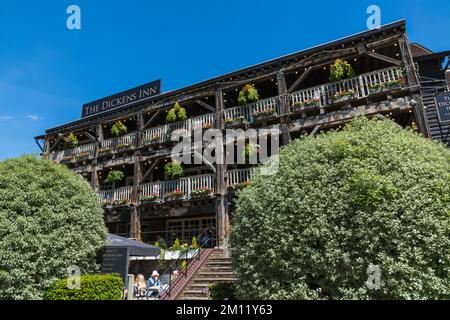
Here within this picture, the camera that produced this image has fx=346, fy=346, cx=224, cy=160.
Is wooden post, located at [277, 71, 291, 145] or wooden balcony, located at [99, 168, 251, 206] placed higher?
wooden post, located at [277, 71, 291, 145]

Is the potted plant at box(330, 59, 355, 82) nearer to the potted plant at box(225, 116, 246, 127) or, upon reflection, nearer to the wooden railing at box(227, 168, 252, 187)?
the potted plant at box(225, 116, 246, 127)

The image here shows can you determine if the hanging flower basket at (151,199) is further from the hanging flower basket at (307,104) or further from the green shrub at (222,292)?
the green shrub at (222,292)

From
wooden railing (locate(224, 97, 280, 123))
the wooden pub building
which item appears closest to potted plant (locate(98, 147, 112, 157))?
the wooden pub building

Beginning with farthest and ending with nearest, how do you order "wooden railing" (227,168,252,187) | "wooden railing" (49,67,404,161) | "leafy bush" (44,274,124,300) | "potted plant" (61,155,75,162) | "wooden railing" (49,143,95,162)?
"potted plant" (61,155,75,162), "wooden railing" (49,143,95,162), "wooden railing" (227,168,252,187), "wooden railing" (49,67,404,161), "leafy bush" (44,274,124,300)

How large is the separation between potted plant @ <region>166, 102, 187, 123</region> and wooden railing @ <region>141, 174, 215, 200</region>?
3.45 metres

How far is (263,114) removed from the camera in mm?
16516

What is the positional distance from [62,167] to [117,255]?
3278 millimetres

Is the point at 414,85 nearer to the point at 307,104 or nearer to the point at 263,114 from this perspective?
the point at 307,104

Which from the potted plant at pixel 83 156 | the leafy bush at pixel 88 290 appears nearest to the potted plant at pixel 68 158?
the potted plant at pixel 83 156

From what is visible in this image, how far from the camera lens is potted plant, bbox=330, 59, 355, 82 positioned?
14930mm

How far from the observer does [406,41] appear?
14.4 m

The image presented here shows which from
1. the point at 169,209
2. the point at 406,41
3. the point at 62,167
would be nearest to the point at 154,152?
the point at 169,209

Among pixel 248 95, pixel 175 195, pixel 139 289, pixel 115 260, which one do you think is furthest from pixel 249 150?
pixel 115 260

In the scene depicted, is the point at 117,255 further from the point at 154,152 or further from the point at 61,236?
the point at 154,152
